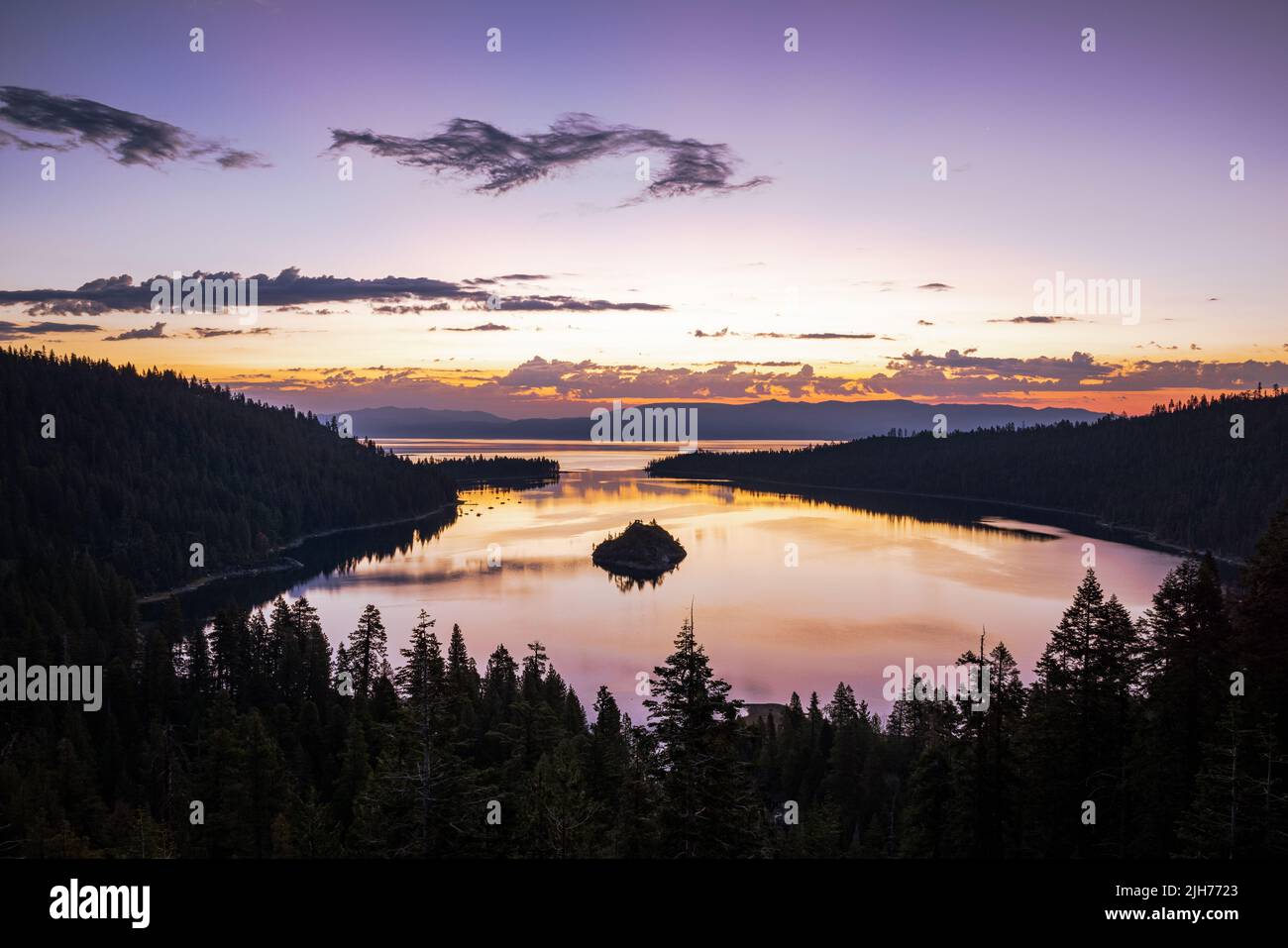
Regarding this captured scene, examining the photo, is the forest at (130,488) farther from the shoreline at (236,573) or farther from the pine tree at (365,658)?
the pine tree at (365,658)

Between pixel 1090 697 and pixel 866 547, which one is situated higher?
pixel 1090 697

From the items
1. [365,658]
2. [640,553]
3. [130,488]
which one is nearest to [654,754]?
[365,658]

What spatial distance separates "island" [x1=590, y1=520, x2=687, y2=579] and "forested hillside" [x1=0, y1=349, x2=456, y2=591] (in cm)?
7050

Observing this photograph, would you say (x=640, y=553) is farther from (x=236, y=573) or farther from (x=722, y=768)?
(x=722, y=768)

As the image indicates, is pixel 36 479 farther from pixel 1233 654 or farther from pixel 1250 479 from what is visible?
pixel 1250 479

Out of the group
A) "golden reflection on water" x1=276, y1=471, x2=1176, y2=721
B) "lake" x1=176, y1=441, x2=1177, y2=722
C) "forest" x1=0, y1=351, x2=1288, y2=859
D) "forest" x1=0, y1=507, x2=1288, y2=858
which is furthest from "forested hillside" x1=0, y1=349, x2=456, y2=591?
"forest" x1=0, y1=507, x2=1288, y2=858

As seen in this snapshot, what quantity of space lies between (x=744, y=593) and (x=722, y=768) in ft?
316

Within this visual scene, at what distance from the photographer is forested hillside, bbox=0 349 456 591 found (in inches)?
5197

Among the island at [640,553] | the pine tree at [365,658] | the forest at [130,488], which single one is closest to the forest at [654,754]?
the pine tree at [365,658]

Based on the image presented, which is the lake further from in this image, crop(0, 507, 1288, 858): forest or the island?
crop(0, 507, 1288, 858): forest

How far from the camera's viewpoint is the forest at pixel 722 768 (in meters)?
17.9
